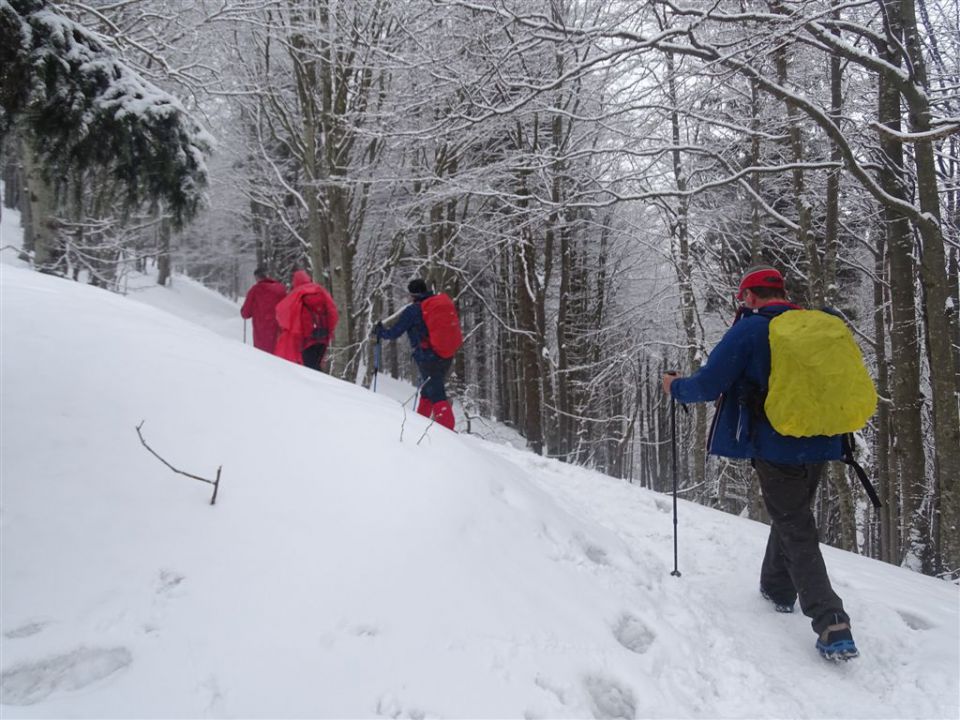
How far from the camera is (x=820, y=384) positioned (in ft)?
9.58

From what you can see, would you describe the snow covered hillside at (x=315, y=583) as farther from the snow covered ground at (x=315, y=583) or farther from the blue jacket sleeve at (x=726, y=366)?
the blue jacket sleeve at (x=726, y=366)

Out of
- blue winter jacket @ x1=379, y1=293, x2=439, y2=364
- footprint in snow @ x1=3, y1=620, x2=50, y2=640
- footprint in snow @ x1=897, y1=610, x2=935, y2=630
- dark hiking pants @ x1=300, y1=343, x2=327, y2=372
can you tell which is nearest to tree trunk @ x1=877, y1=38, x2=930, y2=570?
footprint in snow @ x1=897, y1=610, x2=935, y2=630

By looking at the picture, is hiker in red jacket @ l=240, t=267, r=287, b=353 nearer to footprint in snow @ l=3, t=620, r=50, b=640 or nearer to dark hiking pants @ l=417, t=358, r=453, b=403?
dark hiking pants @ l=417, t=358, r=453, b=403

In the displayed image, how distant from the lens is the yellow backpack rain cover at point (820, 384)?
115 inches

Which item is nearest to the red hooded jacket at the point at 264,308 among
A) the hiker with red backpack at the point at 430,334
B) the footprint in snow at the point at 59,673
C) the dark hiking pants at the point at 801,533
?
the hiker with red backpack at the point at 430,334

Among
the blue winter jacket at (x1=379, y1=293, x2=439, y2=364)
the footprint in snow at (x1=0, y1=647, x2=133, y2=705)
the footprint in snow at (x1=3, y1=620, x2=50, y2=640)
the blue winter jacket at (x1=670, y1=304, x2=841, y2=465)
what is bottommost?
the footprint in snow at (x1=0, y1=647, x2=133, y2=705)

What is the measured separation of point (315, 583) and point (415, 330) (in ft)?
16.1

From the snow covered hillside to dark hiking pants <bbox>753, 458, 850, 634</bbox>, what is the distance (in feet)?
0.95

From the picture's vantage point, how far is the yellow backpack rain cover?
2.91m

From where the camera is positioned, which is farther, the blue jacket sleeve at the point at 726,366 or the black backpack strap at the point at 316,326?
the black backpack strap at the point at 316,326

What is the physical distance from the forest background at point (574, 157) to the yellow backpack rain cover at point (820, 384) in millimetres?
2566

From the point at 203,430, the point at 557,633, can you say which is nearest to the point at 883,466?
the point at 557,633

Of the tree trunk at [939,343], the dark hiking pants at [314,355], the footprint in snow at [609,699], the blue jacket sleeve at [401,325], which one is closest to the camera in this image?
the footprint in snow at [609,699]

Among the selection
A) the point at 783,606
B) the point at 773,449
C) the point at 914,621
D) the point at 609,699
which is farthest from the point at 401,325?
the point at 914,621
